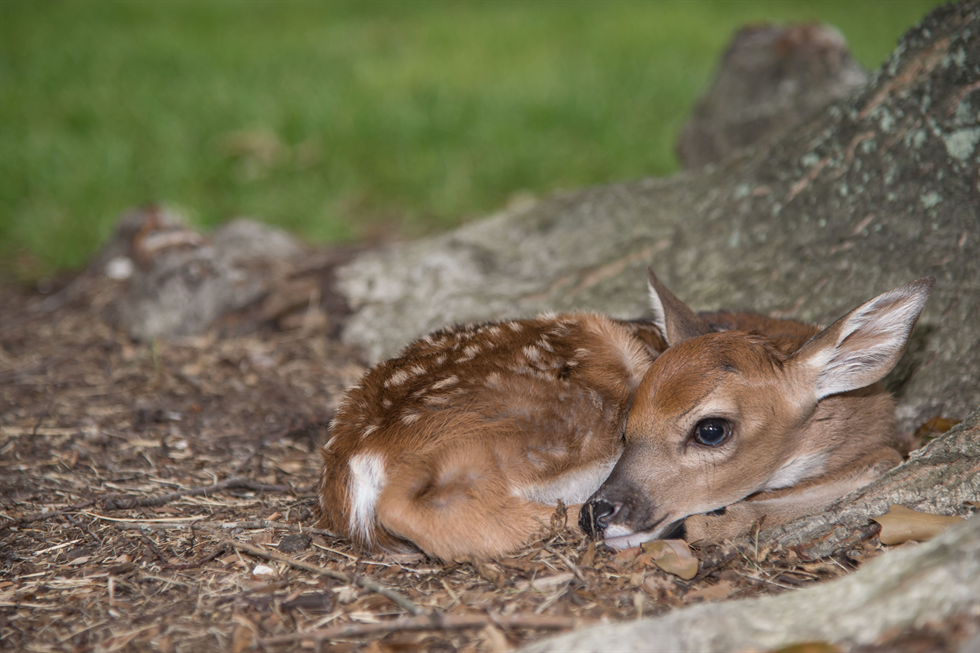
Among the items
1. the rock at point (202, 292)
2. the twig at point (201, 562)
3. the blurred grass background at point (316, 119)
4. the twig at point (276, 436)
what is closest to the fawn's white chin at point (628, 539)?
the twig at point (201, 562)

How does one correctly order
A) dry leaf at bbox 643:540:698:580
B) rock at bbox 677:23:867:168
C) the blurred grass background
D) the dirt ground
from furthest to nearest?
the blurred grass background, rock at bbox 677:23:867:168, dry leaf at bbox 643:540:698:580, the dirt ground

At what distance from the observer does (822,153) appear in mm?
3664

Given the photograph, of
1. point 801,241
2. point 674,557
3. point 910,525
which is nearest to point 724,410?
point 674,557

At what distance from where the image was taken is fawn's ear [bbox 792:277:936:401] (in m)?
2.64

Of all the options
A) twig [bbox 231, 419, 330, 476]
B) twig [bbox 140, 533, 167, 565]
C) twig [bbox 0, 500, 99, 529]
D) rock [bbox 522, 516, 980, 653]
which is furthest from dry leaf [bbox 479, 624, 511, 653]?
twig [bbox 0, 500, 99, 529]

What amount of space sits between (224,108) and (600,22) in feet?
17.1

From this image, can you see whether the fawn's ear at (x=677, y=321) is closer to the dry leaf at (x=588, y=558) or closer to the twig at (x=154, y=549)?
the dry leaf at (x=588, y=558)

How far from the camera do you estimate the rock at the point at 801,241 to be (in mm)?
3225

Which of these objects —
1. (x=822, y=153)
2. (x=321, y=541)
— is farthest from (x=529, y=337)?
(x=822, y=153)

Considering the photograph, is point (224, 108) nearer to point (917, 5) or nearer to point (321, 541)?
point (321, 541)

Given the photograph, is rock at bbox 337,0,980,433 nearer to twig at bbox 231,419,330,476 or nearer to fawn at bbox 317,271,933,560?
fawn at bbox 317,271,933,560

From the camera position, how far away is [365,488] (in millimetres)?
2590

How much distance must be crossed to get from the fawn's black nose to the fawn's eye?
13.8 inches

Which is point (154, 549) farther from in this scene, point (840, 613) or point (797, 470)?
point (797, 470)
